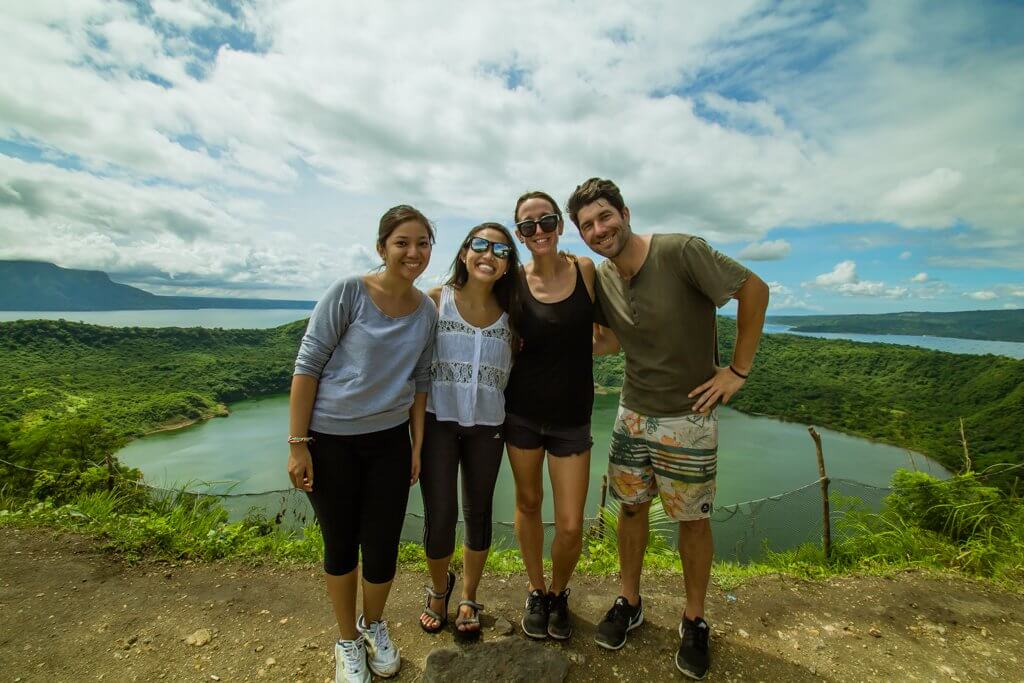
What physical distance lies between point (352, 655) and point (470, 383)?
138 centimetres

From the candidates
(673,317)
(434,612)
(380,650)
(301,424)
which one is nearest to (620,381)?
(434,612)

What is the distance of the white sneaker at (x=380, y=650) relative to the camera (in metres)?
2.22

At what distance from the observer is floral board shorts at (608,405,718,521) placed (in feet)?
7.06

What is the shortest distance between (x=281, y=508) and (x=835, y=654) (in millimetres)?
5162

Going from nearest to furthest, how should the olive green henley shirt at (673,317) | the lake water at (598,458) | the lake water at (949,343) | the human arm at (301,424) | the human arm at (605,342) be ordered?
the human arm at (301,424)
the olive green henley shirt at (673,317)
the human arm at (605,342)
the lake water at (598,458)
the lake water at (949,343)

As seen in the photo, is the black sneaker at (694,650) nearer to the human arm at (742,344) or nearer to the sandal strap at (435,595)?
the human arm at (742,344)

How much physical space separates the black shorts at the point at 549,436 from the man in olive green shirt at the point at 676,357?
209 mm

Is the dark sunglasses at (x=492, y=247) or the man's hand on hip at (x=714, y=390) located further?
the dark sunglasses at (x=492, y=247)

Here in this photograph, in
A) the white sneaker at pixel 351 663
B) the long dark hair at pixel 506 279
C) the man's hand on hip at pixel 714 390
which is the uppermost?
the long dark hair at pixel 506 279

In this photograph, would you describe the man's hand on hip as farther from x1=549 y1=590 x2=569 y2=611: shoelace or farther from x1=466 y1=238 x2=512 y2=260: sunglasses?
x1=549 y1=590 x2=569 y2=611: shoelace

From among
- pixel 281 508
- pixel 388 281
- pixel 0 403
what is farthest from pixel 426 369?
pixel 0 403

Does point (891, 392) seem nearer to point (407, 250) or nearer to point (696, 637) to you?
point (696, 637)

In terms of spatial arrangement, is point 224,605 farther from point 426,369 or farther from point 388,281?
point 388,281

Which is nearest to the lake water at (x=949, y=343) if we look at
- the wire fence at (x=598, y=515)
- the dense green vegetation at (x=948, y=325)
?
the dense green vegetation at (x=948, y=325)
